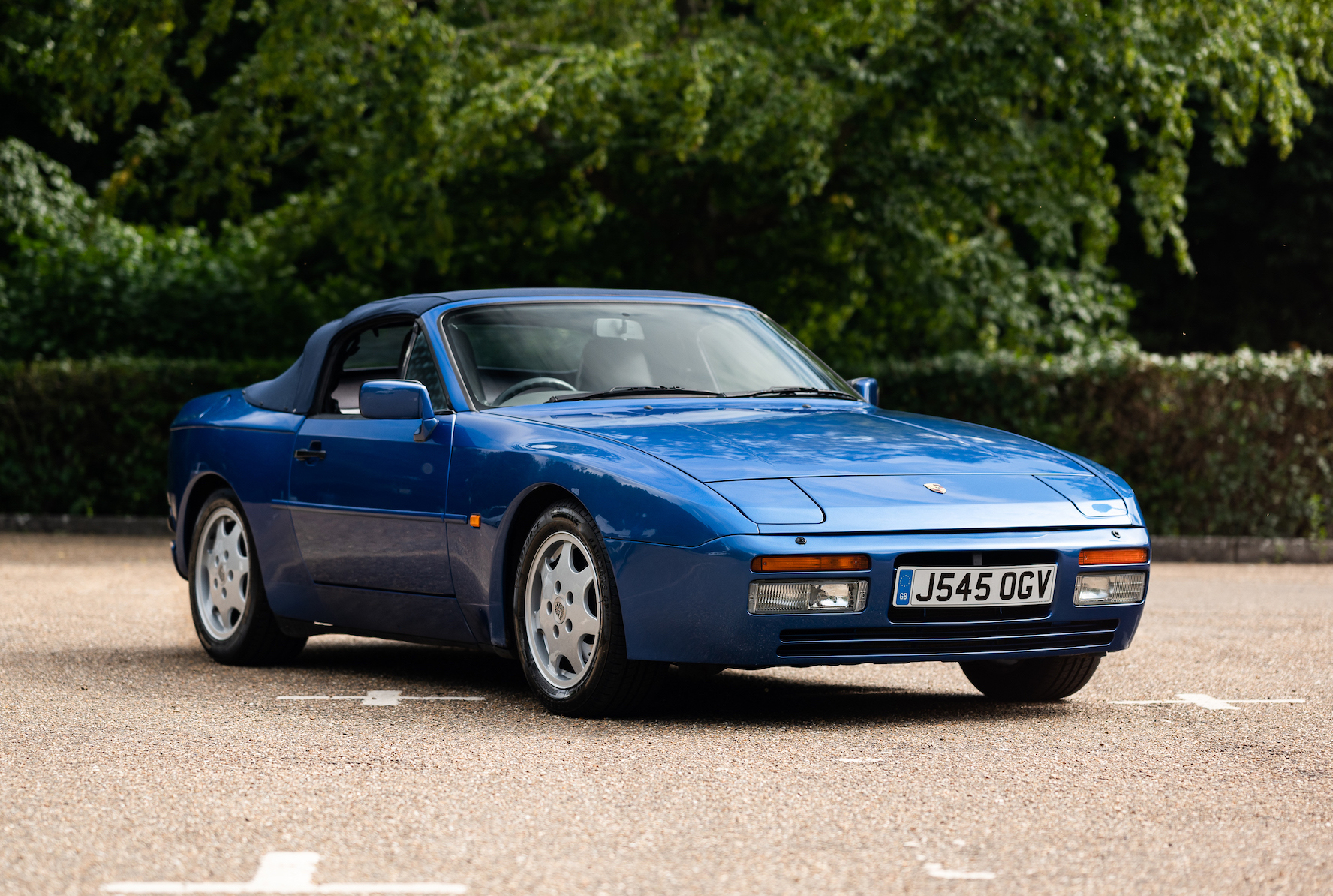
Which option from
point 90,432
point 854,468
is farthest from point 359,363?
point 90,432

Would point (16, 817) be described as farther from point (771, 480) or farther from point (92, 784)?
point (771, 480)

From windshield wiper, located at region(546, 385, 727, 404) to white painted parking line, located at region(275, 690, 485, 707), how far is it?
1.10 meters

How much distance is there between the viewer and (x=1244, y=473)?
47.7 feet

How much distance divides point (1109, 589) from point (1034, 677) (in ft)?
2.20

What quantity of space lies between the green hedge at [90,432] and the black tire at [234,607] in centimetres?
868

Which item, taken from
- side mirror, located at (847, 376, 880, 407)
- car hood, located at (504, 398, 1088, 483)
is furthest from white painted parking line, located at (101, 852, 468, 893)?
side mirror, located at (847, 376, 880, 407)

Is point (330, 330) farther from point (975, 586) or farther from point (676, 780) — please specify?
point (676, 780)

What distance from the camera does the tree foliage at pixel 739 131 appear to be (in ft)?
50.3

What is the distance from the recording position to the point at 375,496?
662 cm

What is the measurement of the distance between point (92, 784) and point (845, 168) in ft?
42.5

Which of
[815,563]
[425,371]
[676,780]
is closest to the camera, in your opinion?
[676,780]

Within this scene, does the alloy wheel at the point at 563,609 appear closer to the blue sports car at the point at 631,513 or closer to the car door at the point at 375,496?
the blue sports car at the point at 631,513

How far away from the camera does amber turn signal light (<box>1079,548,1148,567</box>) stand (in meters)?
5.68

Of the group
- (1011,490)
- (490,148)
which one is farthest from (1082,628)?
(490,148)
